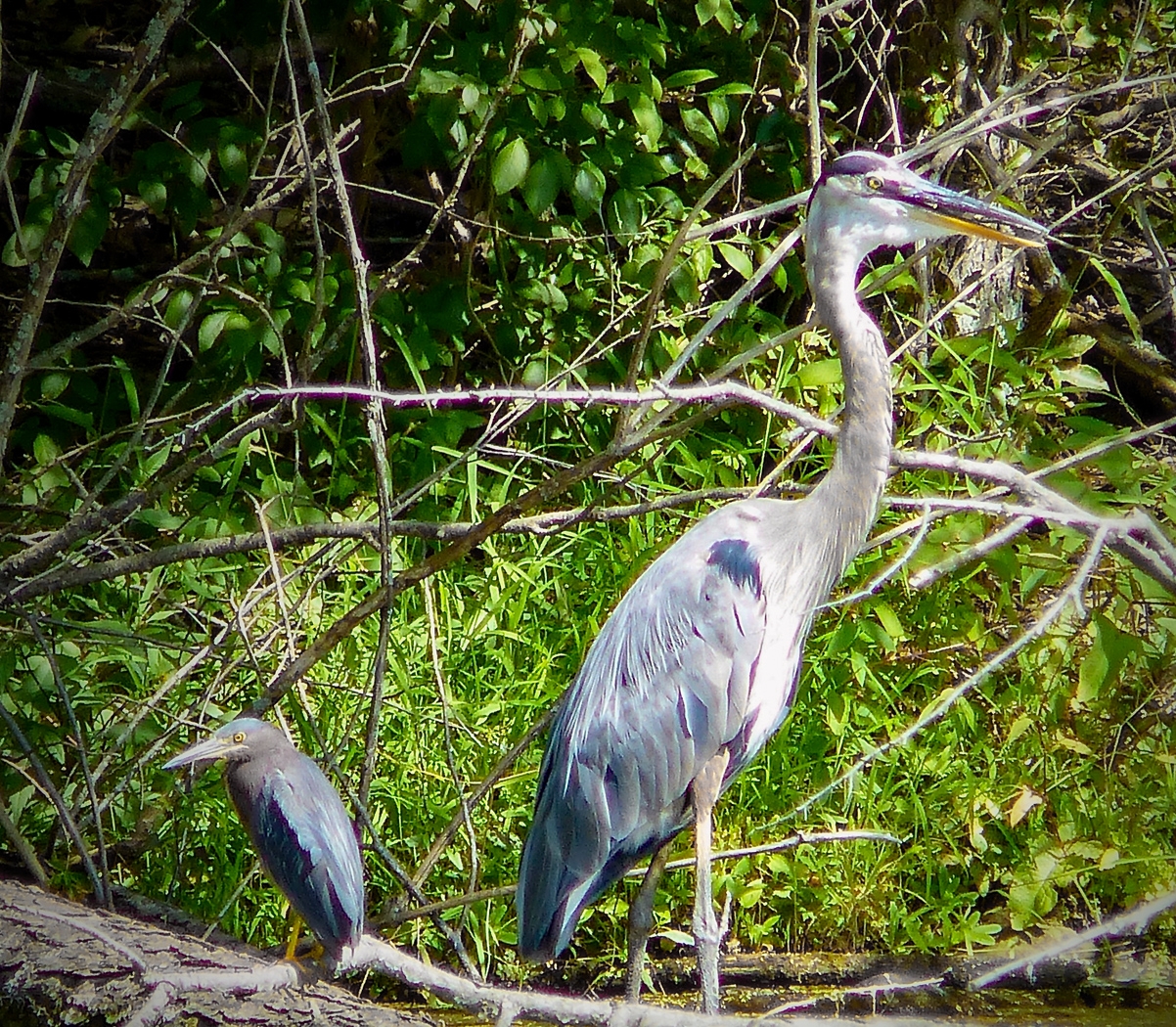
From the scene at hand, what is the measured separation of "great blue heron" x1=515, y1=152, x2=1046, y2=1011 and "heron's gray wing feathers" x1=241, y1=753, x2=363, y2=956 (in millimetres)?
356

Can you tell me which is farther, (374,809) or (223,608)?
(223,608)

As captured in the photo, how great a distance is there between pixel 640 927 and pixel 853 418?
1125 millimetres

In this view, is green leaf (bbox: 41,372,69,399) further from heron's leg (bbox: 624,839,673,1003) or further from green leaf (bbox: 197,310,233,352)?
heron's leg (bbox: 624,839,673,1003)

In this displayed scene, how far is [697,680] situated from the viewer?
8.66 feet

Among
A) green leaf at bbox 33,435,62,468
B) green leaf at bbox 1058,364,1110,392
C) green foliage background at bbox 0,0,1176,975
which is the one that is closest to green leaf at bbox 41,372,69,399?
green foliage background at bbox 0,0,1176,975

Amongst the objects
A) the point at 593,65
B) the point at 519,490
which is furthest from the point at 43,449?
the point at 593,65

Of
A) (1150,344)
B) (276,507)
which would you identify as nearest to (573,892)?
(276,507)

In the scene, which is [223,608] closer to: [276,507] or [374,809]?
[276,507]

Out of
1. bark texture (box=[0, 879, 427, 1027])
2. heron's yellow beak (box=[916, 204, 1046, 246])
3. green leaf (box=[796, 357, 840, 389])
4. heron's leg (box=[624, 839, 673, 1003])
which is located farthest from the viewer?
green leaf (box=[796, 357, 840, 389])

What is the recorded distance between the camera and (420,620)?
12.0ft

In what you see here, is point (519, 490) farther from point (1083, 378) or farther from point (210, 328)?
point (1083, 378)

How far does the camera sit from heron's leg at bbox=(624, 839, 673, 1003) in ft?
8.57

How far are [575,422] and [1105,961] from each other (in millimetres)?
2141

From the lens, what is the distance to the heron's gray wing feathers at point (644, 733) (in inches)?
103
